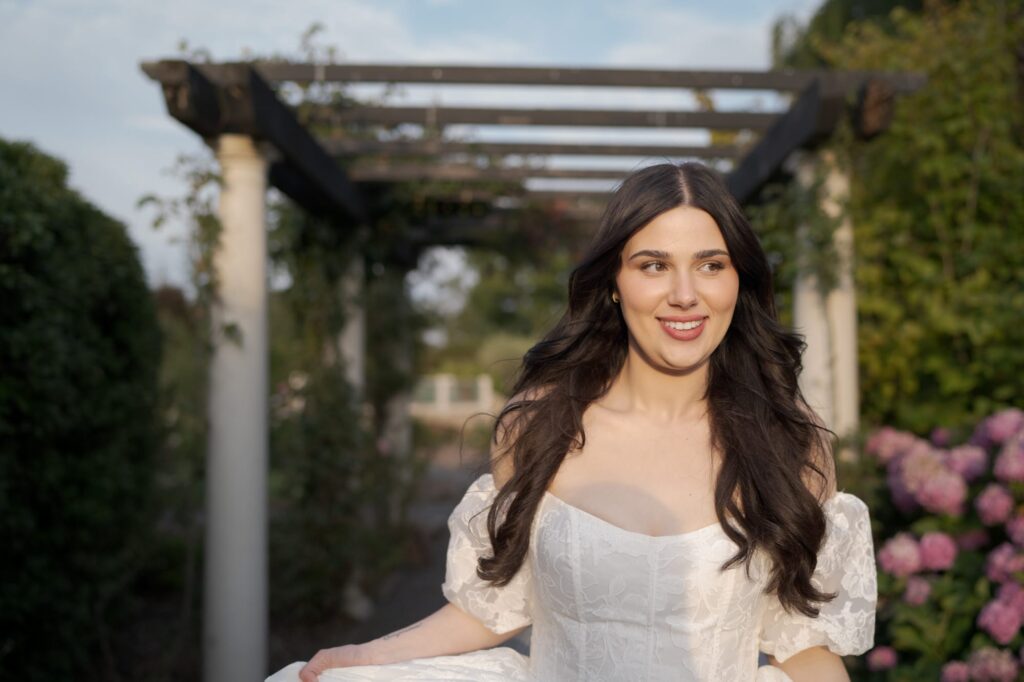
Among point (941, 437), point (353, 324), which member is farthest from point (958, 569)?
point (353, 324)

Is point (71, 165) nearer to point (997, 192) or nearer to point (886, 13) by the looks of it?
point (997, 192)

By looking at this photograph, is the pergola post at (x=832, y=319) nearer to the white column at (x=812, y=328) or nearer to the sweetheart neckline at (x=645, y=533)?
the white column at (x=812, y=328)

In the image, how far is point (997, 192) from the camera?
188 inches

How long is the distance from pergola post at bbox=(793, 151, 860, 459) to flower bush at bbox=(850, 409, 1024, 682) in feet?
1.77

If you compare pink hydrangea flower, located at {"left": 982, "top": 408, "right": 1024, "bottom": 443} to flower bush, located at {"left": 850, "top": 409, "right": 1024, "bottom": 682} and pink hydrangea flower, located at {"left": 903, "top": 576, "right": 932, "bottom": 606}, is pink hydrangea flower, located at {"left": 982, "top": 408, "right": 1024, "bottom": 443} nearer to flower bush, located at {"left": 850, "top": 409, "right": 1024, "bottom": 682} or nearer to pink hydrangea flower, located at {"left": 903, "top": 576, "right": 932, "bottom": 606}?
flower bush, located at {"left": 850, "top": 409, "right": 1024, "bottom": 682}

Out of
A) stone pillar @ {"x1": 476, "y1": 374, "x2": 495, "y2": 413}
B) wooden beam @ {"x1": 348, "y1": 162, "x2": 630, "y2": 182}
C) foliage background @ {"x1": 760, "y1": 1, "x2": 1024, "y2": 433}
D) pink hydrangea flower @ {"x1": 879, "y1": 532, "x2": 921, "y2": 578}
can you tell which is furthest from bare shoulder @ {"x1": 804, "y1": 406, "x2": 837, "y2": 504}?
stone pillar @ {"x1": 476, "y1": 374, "x2": 495, "y2": 413}

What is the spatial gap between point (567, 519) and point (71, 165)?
2.82 meters

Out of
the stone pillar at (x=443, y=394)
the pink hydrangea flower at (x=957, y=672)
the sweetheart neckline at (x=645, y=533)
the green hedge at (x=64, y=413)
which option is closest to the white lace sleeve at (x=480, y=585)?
the sweetheart neckline at (x=645, y=533)

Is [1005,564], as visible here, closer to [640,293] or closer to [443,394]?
[640,293]

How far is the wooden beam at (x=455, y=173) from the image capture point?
5602mm

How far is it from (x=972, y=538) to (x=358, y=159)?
12.8 ft

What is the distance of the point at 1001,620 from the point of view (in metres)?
3.03

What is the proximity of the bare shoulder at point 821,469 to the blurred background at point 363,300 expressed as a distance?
738mm

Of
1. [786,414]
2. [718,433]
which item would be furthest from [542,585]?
[786,414]
